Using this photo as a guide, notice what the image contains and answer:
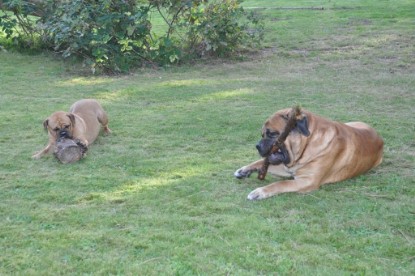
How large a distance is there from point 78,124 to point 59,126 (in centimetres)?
38

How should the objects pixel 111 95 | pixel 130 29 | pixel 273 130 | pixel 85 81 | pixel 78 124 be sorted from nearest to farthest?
pixel 273 130 → pixel 78 124 → pixel 111 95 → pixel 85 81 → pixel 130 29

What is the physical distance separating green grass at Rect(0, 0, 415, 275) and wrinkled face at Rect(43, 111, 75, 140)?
353mm

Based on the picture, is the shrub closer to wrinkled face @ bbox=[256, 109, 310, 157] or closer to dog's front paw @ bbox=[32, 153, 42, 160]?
dog's front paw @ bbox=[32, 153, 42, 160]

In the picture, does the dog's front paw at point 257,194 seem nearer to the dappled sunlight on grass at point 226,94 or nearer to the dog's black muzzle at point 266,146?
the dog's black muzzle at point 266,146

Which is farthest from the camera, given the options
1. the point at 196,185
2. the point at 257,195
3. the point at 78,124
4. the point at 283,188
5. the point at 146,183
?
the point at 78,124

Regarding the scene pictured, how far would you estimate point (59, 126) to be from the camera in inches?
282

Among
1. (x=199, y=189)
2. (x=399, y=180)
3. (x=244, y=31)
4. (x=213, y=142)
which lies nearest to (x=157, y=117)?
(x=213, y=142)

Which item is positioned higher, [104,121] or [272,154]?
[272,154]

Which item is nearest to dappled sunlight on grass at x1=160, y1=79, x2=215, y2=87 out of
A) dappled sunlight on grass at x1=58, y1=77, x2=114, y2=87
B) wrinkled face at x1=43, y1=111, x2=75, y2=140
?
dappled sunlight on grass at x1=58, y1=77, x2=114, y2=87

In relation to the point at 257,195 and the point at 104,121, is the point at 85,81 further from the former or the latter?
the point at 257,195

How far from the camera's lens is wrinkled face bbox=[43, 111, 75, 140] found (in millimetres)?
7152

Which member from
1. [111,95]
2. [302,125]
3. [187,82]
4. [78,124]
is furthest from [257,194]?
[187,82]

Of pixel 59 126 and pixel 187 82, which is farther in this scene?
pixel 187 82

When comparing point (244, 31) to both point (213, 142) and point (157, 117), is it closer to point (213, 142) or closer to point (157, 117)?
point (157, 117)
